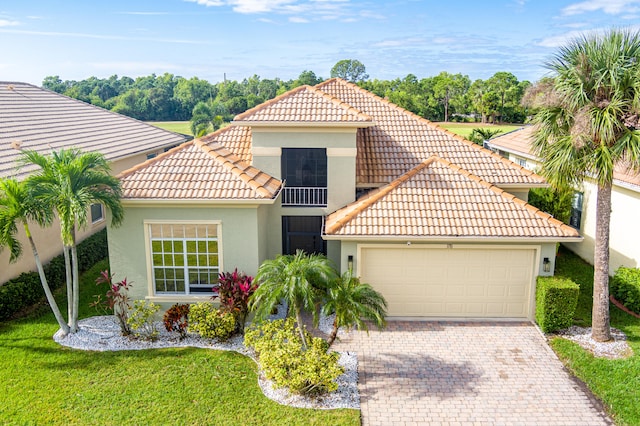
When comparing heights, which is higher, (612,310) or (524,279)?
(524,279)

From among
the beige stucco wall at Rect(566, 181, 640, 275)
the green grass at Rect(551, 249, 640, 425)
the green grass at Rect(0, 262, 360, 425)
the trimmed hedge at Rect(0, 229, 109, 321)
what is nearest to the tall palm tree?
the green grass at Rect(0, 262, 360, 425)

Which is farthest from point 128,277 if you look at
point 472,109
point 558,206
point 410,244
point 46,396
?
point 472,109

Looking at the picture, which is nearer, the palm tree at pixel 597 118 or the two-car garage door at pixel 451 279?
the palm tree at pixel 597 118

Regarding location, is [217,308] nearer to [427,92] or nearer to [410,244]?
[410,244]

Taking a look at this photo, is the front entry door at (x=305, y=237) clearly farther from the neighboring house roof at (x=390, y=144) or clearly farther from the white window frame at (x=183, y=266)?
the white window frame at (x=183, y=266)

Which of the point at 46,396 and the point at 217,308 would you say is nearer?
the point at 46,396

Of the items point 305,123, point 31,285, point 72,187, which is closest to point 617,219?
point 305,123

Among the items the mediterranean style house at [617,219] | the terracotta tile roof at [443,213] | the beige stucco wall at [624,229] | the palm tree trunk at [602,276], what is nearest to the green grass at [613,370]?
the palm tree trunk at [602,276]

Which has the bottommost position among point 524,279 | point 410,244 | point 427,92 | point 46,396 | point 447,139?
point 46,396
